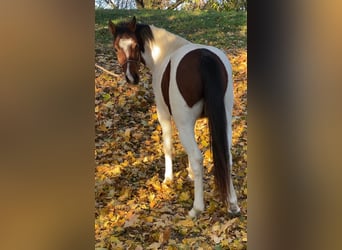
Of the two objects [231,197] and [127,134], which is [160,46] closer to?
[127,134]

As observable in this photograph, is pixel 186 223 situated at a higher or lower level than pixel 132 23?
lower

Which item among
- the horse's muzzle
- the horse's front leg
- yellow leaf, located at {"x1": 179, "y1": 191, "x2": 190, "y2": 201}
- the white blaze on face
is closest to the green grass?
the white blaze on face

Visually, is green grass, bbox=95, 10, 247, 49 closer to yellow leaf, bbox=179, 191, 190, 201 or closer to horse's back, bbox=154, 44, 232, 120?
horse's back, bbox=154, 44, 232, 120

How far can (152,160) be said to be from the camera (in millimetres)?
1663

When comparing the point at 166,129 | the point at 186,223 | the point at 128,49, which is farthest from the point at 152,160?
the point at 128,49

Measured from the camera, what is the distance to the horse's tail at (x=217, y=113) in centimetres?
162

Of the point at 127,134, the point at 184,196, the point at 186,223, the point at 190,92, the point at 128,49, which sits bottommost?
the point at 186,223

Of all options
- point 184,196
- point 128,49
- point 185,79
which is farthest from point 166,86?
point 184,196

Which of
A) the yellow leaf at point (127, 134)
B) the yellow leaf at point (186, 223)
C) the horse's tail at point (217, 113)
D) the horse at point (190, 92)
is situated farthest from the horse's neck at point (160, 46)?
the yellow leaf at point (186, 223)

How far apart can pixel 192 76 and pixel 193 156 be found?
31 centimetres
